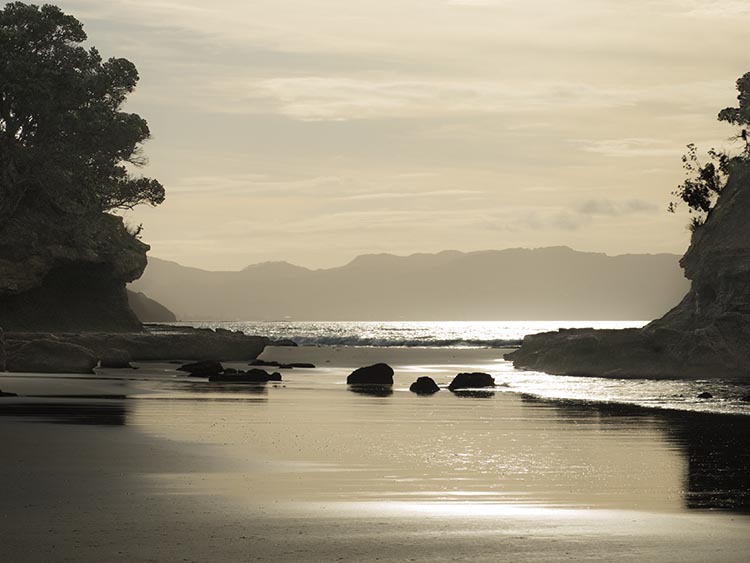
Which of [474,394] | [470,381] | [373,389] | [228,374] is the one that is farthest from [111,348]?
[474,394]

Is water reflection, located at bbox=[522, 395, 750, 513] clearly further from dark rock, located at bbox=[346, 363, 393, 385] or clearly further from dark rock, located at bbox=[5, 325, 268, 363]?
dark rock, located at bbox=[5, 325, 268, 363]

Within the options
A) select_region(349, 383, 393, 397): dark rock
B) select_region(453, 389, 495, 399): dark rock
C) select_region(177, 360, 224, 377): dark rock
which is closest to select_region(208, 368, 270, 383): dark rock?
select_region(177, 360, 224, 377): dark rock

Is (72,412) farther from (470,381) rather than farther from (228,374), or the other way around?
(228,374)

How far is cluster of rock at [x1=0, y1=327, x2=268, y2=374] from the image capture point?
5006 centimetres

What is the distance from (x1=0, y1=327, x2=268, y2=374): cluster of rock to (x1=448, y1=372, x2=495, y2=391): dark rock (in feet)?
53.0

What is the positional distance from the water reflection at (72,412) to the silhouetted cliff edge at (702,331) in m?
36.9

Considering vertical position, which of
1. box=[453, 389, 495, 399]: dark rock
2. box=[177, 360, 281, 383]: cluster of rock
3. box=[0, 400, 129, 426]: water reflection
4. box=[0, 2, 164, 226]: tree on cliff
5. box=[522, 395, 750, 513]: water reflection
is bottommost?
box=[0, 400, 129, 426]: water reflection

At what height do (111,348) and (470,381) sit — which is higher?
(470,381)

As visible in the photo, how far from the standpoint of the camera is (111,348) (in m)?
67.8

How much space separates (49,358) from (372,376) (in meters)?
14.3

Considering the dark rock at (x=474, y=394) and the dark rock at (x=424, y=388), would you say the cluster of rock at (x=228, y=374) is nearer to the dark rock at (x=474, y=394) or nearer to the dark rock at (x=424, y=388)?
the dark rock at (x=424, y=388)

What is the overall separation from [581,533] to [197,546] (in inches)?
170

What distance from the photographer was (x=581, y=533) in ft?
43.0

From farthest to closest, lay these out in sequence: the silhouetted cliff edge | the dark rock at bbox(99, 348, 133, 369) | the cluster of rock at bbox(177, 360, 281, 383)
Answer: the dark rock at bbox(99, 348, 133, 369), the silhouetted cliff edge, the cluster of rock at bbox(177, 360, 281, 383)
